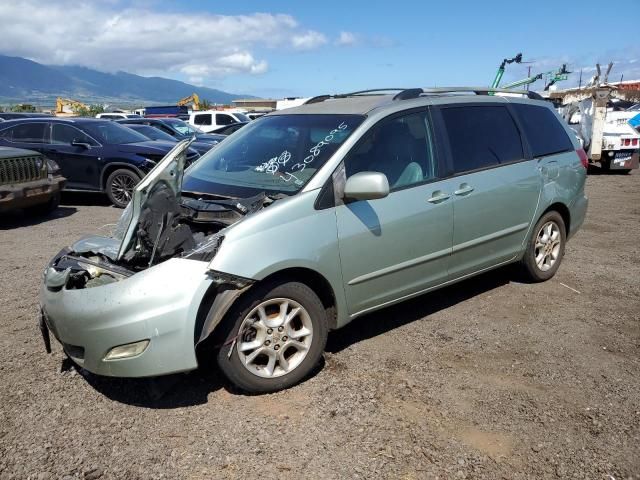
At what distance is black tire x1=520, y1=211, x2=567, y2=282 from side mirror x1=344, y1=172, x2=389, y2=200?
2.23 metres

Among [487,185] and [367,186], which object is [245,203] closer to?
[367,186]

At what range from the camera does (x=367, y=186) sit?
3414 millimetres

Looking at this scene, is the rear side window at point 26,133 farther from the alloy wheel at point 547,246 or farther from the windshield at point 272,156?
the alloy wheel at point 547,246

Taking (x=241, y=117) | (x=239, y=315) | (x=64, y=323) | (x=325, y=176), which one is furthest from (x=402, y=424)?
(x=241, y=117)

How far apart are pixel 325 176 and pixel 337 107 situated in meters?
0.96

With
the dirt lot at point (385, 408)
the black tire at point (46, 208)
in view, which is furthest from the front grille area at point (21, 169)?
the dirt lot at point (385, 408)

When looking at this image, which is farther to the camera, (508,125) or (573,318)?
(508,125)

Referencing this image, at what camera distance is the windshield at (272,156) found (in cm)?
376

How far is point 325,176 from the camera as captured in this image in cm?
354

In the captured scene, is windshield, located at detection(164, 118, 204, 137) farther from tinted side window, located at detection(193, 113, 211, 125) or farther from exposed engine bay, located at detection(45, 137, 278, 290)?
exposed engine bay, located at detection(45, 137, 278, 290)

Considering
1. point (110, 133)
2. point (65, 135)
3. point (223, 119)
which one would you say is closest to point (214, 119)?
point (223, 119)

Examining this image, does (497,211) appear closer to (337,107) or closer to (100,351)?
(337,107)

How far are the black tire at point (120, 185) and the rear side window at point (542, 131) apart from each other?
6.97 m

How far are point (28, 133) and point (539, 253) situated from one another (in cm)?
952
